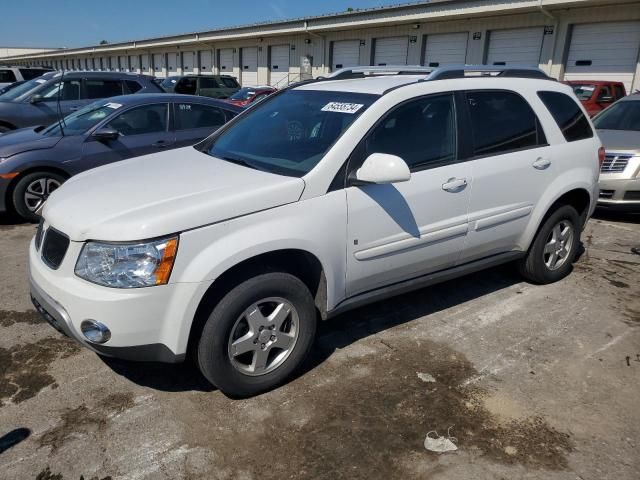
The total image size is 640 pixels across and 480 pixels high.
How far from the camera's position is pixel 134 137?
6.52m

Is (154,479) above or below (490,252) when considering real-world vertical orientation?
below

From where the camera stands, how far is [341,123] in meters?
3.39

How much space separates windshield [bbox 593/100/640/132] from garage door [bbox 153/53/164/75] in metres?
40.6

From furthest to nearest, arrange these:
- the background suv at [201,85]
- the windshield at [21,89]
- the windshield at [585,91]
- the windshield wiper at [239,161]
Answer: the background suv at [201,85] < the windshield at [585,91] < the windshield at [21,89] < the windshield wiper at [239,161]

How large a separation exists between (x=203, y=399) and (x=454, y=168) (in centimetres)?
226

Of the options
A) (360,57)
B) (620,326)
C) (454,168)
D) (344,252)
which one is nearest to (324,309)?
(344,252)

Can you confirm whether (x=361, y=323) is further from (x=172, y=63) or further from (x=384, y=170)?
(x=172, y=63)

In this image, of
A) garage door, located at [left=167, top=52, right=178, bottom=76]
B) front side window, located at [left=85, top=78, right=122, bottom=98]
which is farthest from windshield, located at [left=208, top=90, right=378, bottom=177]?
garage door, located at [left=167, top=52, right=178, bottom=76]

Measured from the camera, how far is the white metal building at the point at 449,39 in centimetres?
1579

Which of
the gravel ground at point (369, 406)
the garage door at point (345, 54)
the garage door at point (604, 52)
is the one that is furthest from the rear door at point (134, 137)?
the garage door at point (345, 54)

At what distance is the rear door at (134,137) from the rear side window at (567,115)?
4457 mm

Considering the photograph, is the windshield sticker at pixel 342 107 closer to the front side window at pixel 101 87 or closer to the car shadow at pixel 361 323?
the car shadow at pixel 361 323

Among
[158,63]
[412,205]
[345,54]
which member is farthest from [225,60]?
[412,205]

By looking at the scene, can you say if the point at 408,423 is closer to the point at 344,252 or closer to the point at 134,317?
the point at 344,252
